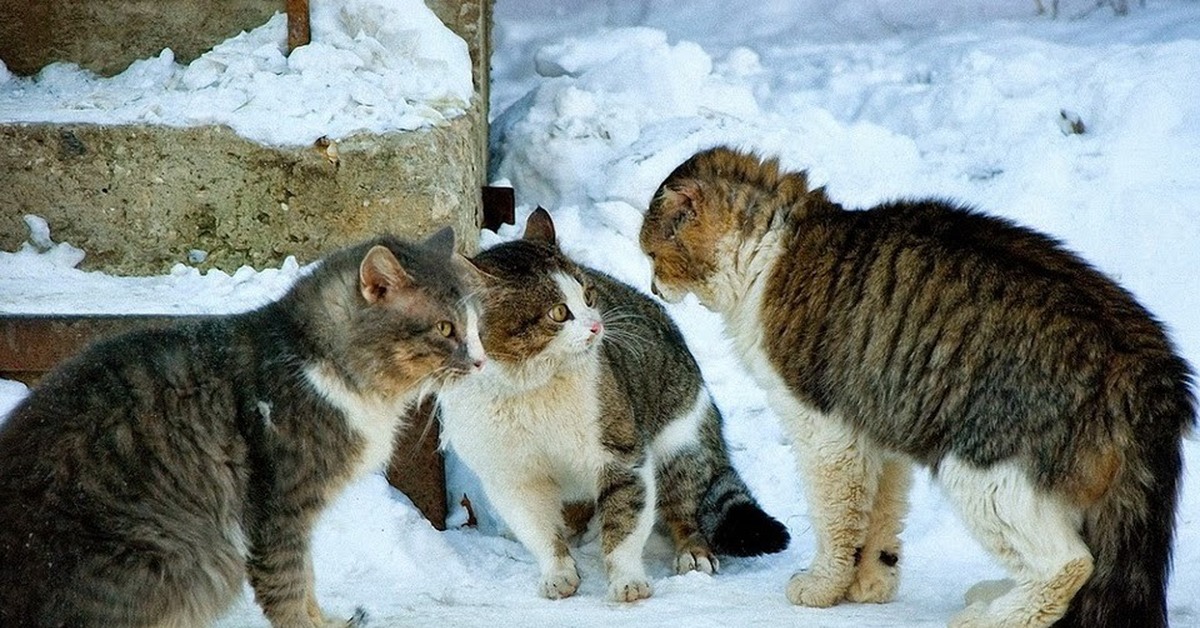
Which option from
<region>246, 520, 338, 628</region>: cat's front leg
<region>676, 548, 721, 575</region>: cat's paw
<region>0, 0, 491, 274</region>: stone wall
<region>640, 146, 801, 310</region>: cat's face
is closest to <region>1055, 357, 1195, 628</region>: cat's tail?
<region>640, 146, 801, 310</region>: cat's face

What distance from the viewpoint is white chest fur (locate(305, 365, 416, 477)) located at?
3.98 metres

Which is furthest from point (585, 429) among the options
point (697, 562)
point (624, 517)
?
point (697, 562)

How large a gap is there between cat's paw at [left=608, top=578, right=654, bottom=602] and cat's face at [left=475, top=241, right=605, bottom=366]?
755 mm

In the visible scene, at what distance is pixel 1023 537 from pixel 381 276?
1.84 m

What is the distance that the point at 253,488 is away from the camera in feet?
12.8

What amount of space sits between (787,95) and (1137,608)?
4950 millimetres

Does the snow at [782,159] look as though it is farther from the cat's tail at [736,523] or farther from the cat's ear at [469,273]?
the cat's ear at [469,273]

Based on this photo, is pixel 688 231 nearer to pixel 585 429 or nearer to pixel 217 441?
pixel 585 429

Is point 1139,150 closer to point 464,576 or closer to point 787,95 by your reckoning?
point 787,95

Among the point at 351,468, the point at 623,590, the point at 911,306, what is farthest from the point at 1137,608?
the point at 351,468

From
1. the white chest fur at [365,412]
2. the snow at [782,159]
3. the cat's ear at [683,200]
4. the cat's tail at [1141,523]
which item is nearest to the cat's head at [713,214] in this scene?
the cat's ear at [683,200]

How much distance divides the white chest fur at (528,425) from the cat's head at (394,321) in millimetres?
789

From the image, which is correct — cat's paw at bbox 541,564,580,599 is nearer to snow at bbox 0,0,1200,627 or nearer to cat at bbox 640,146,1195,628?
snow at bbox 0,0,1200,627

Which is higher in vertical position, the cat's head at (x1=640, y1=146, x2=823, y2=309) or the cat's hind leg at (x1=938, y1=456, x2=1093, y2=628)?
the cat's head at (x1=640, y1=146, x2=823, y2=309)
